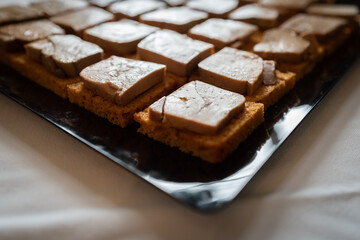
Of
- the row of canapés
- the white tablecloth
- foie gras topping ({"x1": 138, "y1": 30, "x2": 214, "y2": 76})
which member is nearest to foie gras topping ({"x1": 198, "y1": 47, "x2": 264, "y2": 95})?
the row of canapés

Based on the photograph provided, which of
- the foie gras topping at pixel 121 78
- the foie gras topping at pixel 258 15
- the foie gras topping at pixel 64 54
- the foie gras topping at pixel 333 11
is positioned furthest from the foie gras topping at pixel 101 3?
the foie gras topping at pixel 333 11

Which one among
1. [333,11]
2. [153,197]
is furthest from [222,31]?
[153,197]

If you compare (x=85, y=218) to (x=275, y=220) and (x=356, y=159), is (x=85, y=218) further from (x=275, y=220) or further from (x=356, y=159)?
(x=356, y=159)

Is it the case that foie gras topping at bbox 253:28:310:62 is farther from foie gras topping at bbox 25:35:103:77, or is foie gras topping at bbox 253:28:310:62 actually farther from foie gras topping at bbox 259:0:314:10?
foie gras topping at bbox 25:35:103:77

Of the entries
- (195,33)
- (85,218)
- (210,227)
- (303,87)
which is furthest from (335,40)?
(85,218)

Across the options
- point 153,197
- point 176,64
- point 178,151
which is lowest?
point 153,197

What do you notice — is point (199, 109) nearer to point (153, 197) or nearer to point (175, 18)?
point (153, 197)
